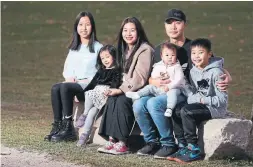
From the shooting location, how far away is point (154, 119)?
772 cm

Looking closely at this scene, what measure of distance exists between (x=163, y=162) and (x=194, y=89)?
2.92 ft

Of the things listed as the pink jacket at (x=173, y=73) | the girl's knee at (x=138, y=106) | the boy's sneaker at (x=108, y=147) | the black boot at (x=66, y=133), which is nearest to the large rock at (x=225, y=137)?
the pink jacket at (x=173, y=73)

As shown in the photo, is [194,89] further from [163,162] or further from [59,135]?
[59,135]

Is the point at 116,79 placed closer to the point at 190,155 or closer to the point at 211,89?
the point at 211,89

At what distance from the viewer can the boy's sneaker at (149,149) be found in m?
7.85

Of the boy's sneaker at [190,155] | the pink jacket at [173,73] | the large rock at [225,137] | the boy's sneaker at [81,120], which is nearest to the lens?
the large rock at [225,137]

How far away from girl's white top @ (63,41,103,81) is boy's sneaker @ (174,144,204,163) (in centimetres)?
198

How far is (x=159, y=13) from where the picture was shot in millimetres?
24156

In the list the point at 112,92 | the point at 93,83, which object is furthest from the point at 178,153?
the point at 93,83

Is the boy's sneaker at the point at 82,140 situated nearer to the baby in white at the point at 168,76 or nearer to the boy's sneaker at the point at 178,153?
the baby in white at the point at 168,76

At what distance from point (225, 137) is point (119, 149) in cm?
127

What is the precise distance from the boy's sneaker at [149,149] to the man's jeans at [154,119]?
1.9 inches

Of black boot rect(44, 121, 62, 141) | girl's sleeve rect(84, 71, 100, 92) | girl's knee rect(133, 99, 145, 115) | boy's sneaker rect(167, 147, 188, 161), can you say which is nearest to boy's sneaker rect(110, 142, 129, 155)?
girl's knee rect(133, 99, 145, 115)

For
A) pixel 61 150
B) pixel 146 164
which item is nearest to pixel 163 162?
pixel 146 164
